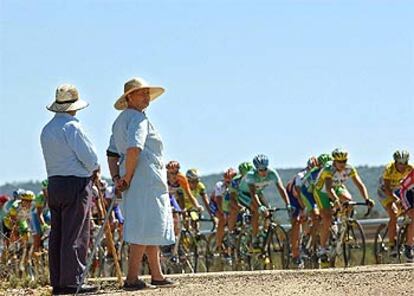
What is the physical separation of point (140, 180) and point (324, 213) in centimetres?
786

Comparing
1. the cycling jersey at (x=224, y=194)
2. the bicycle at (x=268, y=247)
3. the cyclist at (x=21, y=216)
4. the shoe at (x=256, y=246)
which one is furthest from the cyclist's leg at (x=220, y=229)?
the cyclist at (x=21, y=216)

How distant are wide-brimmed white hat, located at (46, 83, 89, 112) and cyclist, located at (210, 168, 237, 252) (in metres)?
9.94

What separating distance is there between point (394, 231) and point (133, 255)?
7.81 metres

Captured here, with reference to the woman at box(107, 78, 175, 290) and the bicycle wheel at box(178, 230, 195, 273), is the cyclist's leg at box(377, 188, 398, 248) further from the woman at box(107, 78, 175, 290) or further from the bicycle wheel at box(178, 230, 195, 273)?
the woman at box(107, 78, 175, 290)

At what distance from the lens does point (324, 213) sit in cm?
2217

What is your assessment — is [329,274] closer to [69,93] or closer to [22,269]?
[69,93]

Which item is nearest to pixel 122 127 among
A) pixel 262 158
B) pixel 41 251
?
pixel 262 158

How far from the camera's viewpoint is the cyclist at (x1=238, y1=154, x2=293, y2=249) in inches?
923

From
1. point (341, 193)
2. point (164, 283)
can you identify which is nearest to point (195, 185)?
point (341, 193)

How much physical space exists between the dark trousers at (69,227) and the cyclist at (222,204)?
32.6 feet

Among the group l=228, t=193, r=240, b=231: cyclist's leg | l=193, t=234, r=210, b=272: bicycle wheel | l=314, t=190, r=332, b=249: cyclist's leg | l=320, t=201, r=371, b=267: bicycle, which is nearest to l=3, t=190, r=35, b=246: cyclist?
l=193, t=234, r=210, b=272: bicycle wheel

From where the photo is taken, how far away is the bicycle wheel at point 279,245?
23406mm

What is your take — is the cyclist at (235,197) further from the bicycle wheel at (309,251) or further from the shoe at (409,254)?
the shoe at (409,254)

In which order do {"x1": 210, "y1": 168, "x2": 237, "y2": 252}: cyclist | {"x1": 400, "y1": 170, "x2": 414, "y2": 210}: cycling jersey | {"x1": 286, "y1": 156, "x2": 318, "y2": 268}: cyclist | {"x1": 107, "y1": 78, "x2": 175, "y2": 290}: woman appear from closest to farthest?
{"x1": 107, "y1": 78, "x2": 175, "y2": 290}: woman < {"x1": 400, "y1": 170, "x2": 414, "y2": 210}: cycling jersey < {"x1": 286, "y1": 156, "x2": 318, "y2": 268}: cyclist < {"x1": 210, "y1": 168, "x2": 237, "y2": 252}: cyclist
